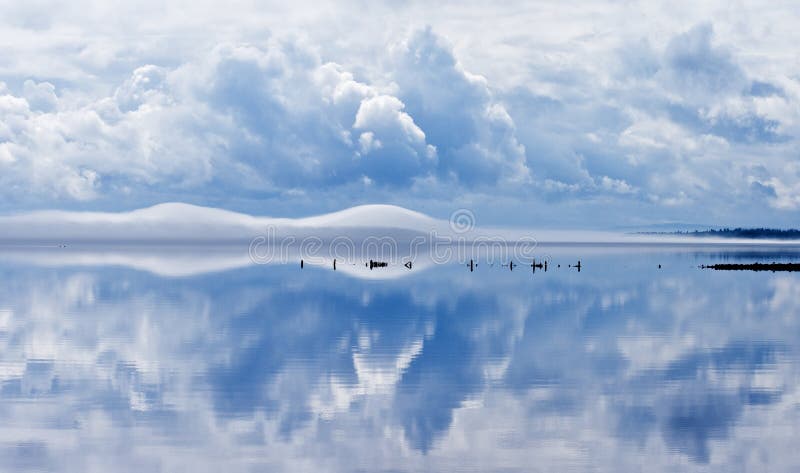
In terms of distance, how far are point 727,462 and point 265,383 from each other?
1635cm

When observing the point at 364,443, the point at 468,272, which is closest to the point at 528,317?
the point at 364,443

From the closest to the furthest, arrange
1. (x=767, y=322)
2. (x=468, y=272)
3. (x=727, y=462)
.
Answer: (x=727, y=462), (x=767, y=322), (x=468, y=272)

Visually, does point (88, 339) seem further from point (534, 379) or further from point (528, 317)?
point (528, 317)

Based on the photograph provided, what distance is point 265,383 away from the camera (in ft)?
104

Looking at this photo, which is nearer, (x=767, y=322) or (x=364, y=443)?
(x=364, y=443)

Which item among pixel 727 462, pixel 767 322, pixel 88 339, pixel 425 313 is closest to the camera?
pixel 727 462

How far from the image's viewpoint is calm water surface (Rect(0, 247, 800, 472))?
73.8ft

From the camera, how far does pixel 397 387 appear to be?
3097cm

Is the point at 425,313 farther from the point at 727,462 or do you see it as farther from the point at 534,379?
the point at 727,462

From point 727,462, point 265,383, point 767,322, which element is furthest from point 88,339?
point 767,322

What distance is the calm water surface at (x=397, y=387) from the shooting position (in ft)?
73.8

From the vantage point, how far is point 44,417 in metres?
26.0

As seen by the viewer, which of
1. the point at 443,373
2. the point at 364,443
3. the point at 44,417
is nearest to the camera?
the point at 364,443

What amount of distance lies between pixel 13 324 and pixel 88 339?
29.3 feet
